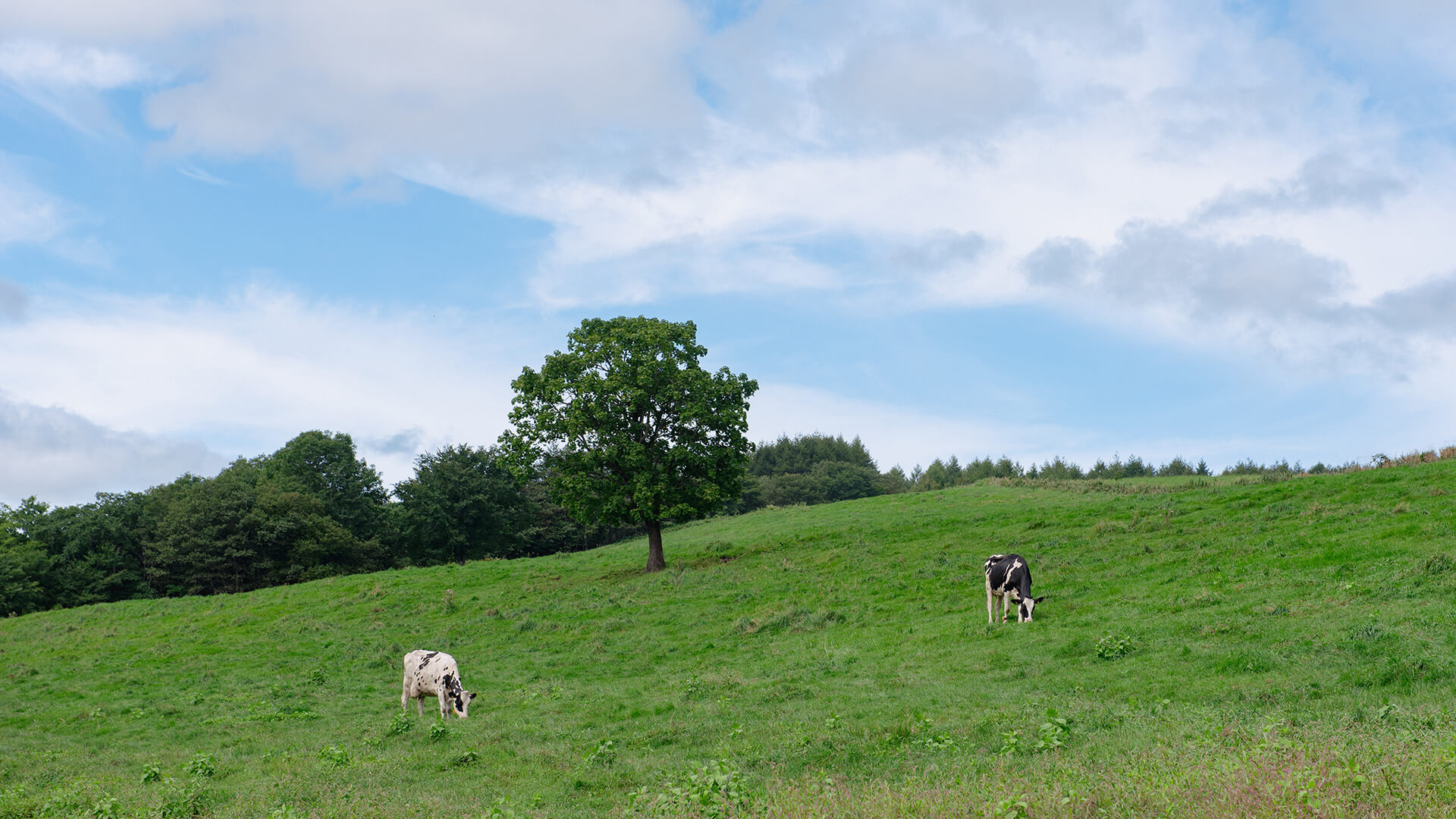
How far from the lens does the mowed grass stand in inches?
386

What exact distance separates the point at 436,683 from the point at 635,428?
2225 centimetres

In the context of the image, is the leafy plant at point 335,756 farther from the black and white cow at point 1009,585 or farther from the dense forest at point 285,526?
the dense forest at point 285,526

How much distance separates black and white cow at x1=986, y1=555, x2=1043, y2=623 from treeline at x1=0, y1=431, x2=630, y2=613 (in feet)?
205

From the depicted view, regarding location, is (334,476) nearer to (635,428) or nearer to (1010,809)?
(635,428)

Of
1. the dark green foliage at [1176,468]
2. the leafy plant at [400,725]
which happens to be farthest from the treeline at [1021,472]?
the leafy plant at [400,725]

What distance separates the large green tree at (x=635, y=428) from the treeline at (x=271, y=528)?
1594 inches

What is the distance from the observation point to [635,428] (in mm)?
42312

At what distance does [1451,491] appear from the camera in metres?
28.0

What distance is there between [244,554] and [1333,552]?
71730mm

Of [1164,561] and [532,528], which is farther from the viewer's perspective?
[532,528]

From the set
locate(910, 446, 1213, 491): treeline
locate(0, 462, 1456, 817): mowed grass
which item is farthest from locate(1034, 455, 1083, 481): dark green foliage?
locate(0, 462, 1456, 817): mowed grass

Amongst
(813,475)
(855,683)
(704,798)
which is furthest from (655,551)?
(813,475)

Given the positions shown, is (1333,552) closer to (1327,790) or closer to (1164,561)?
(1164,561)

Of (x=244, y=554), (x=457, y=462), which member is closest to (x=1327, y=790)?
(x=244, y=554)
